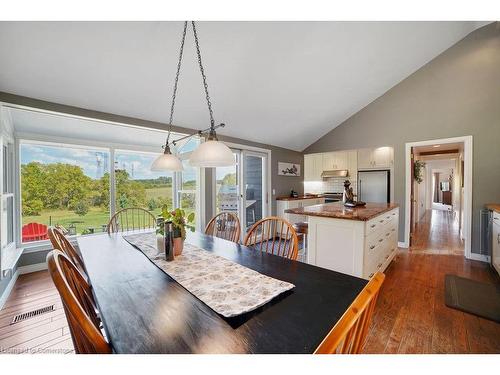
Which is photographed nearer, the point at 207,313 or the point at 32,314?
the point at 207,313

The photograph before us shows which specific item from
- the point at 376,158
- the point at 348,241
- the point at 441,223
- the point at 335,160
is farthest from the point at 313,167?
the point at 441,223

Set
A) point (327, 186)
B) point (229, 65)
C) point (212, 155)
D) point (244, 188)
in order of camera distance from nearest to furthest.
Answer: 1. point (212, 155)
2. point (229, 65)
3. point (244, 188)
4. point (327, 186)

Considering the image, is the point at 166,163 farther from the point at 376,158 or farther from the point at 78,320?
the point at 376,158

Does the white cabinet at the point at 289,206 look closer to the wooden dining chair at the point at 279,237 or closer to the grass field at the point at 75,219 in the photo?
the wooden dining chair at the point at 279,237

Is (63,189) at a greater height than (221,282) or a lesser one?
greater

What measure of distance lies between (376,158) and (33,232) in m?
6.12

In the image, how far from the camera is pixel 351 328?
1.61 ft

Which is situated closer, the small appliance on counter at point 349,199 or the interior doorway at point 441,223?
the small appliance on counter at point 349,199

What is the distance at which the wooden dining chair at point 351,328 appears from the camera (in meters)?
0.42

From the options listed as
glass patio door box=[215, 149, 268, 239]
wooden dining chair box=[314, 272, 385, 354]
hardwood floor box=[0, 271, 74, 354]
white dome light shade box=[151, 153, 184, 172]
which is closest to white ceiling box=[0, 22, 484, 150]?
glass patio door box=[215, 149, 268, 239]

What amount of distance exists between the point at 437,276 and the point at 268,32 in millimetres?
3631

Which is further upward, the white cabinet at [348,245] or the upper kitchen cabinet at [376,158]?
the upper kitchen cabinet at [376,158]

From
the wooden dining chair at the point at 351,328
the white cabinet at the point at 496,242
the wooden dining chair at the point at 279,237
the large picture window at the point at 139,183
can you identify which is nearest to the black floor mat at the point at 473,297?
the white cabinet at the point at 496,242

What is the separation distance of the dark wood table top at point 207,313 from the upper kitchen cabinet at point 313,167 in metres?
4.48
